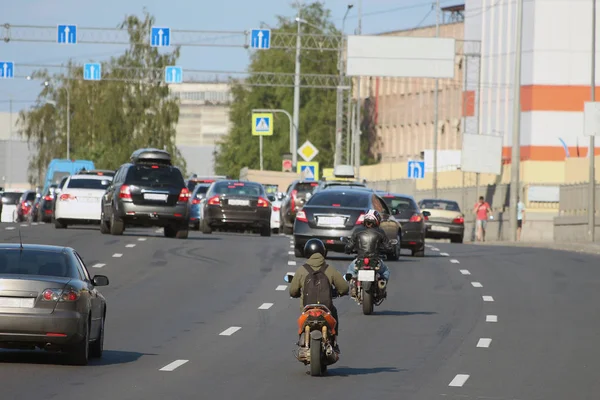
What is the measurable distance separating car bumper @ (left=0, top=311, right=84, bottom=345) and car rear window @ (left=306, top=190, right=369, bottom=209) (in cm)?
1769

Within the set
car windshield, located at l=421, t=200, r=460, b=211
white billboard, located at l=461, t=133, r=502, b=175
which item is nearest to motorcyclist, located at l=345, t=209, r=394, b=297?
car windshield, located at l=421, t=200, r=460, b=211

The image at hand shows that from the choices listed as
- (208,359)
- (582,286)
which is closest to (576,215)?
(582,286)

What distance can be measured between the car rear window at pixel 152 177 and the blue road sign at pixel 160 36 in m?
26.5

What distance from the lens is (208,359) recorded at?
15969mm

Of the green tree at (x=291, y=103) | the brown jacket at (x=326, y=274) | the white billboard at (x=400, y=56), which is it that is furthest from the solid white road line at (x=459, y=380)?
the green tree at (x=291, y=103)

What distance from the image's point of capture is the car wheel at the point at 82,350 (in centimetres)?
1449

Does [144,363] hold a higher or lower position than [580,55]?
lower

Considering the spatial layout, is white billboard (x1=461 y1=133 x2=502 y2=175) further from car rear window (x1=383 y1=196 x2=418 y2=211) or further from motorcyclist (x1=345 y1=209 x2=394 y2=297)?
motorcyclist (x1=345 y1=209 x2=394 y2=297)

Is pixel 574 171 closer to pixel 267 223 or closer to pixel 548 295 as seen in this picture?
pixel 267 223

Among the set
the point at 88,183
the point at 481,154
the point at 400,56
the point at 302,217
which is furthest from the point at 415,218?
the point at 481,154

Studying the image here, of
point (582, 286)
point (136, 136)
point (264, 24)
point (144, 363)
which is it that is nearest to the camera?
point (144, 363)

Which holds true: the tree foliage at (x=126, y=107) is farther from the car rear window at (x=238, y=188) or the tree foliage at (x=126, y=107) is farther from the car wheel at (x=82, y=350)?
the car wheel at (x=82, y=350)

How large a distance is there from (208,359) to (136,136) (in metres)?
98.4

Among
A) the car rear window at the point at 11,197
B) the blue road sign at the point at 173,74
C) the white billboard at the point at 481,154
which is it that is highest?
the blue road sign at the point at 173,74
